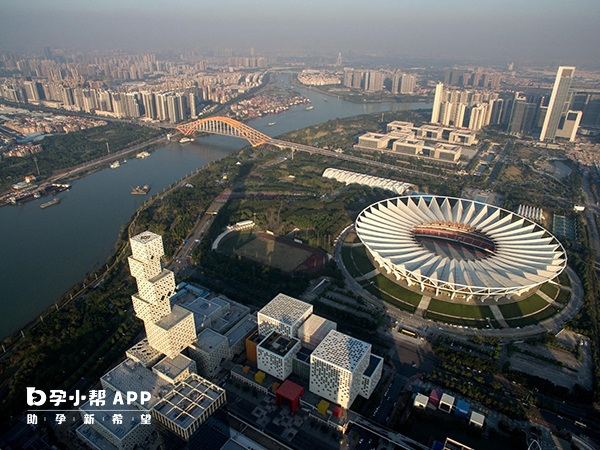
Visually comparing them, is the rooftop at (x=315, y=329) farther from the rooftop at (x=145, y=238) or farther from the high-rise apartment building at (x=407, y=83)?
the high-rise apartment building at (x=407, y=83)

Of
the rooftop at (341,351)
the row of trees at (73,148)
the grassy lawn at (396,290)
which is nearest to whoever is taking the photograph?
the rooftop at (341,351)

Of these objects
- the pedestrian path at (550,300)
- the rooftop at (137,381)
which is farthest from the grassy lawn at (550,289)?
the rooftop at (137,381)

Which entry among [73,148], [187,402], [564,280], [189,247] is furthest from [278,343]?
[73,148]

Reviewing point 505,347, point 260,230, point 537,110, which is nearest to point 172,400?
point 505,347

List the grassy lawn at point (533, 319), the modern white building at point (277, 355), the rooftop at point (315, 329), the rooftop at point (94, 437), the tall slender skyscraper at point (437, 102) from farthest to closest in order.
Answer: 1. the tall slender skyscraper at point (437, 102)
2. the grassy lawn at point (533, 319)
3. the rooftop at point (315, 329)
4. the modern white building at point (277, 355)
5. the rooftop at point (94, 437)

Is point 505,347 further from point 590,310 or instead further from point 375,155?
point 375,155
